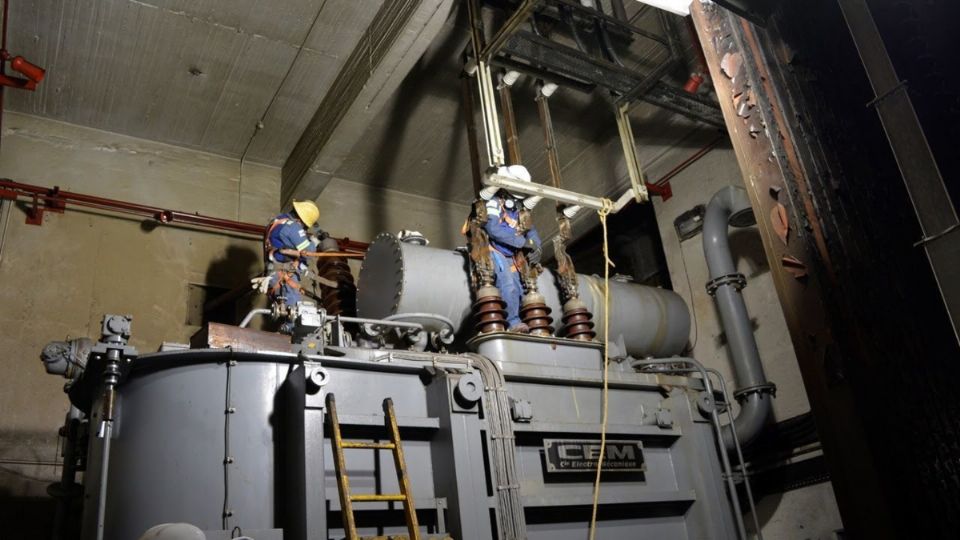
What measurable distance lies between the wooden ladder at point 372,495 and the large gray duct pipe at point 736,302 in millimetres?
3443

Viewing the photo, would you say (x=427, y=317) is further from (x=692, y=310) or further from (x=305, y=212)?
(x=692, y=310)

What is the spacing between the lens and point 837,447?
213 centimetres

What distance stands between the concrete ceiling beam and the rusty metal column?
4.25 metres

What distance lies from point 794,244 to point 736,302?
190 inches

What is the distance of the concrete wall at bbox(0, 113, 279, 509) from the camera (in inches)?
260

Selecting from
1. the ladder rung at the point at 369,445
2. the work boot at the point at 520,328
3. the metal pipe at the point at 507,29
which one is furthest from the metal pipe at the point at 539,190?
the ladder rung at the point at 369,445

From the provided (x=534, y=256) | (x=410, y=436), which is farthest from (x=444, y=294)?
(x=410, y=436)

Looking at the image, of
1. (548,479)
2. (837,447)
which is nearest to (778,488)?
(548,479)

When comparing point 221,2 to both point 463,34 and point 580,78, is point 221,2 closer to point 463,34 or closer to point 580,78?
point 463,34

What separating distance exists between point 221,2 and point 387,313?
3.58 metres

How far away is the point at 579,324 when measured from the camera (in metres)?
5.80

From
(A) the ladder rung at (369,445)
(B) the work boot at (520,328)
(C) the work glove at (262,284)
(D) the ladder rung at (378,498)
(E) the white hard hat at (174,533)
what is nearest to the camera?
(E) the white hard hat at (174,533)

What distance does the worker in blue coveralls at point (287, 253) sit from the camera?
5.90 meters

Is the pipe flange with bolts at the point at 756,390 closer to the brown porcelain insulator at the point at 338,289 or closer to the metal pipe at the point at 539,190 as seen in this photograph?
the metal pipe at the point at 539,190
